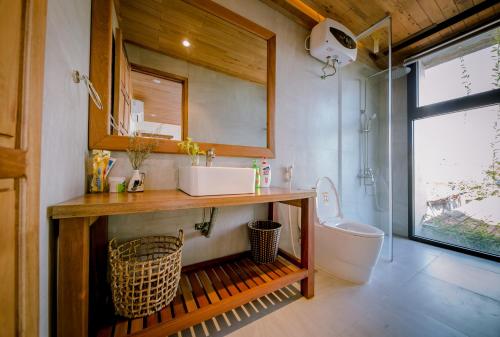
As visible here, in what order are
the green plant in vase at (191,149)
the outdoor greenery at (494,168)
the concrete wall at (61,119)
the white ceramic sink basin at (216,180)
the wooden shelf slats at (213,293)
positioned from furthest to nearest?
the outdoor greenery at (494,168), the green plant in vase at (191,149), the white ceramic sink basin at (216,180), the wooden shelf slats at (213,293), the concrete wall at (61,119)

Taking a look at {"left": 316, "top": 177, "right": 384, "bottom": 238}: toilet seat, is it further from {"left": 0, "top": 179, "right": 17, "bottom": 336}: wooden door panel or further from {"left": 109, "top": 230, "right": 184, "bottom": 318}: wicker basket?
{"left": 0, "top": 179, "right": 17, "bottom": 336}: wooden door panel

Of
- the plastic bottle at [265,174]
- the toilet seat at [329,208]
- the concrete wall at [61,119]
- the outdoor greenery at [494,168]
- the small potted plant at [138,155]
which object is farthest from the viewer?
the outdoor greenery at [494,168]

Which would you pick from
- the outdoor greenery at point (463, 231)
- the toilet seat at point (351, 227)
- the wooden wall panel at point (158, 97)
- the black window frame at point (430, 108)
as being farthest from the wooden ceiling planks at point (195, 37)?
the outdoor greenery at point (463, 231)

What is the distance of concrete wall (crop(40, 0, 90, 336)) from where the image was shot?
548 mm

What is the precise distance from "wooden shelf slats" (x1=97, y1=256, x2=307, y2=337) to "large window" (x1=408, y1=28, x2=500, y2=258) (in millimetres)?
2163

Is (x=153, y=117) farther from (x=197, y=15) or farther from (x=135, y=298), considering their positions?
(x=135, y=298)

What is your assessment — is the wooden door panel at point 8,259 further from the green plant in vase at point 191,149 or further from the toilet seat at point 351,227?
the toilet seat at point 351,227

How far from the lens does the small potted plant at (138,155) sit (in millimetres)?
1031

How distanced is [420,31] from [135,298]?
11.3ft

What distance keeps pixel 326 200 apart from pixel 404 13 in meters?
2.02

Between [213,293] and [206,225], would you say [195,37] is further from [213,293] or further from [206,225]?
[213,293]

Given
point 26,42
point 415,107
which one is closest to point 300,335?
point 26,42

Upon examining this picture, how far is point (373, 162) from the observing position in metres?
2.43

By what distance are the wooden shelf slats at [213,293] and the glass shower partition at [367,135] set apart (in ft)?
4.50
